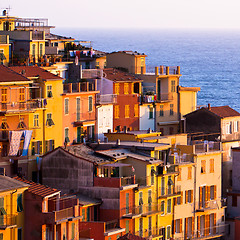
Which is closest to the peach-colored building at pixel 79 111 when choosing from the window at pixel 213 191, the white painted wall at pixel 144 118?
the white painted wall at pixel 144 118

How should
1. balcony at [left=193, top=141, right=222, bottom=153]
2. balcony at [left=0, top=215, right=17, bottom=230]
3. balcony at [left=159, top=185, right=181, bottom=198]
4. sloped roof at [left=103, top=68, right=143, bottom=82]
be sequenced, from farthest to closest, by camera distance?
sloped roof at [left=103, top=68, right=143, bottom=82], balcony at [left=193, top=141, right=222, bottom=153], balcony at [left=159, top=185, right=181, bottom=198], balcony at [left=0, top=215, right=17, bottom=230]

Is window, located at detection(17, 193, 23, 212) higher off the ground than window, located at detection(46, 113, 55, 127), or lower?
lower

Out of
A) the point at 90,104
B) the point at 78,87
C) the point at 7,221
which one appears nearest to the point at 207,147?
the point at 90,104

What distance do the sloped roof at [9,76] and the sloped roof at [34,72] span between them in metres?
1.01

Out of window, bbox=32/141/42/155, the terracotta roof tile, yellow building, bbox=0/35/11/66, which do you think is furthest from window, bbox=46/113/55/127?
the terracotta roof tile

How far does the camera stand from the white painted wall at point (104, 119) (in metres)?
78.3

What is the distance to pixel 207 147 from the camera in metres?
76.8

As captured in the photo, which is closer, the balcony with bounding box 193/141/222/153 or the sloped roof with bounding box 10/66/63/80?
the sloped roof with bounding box 10/66/63/80

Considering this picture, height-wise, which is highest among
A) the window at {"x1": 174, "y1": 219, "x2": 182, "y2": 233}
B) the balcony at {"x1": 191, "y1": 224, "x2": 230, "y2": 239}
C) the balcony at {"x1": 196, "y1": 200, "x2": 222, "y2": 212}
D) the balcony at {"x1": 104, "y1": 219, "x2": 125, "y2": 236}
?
the balcony at {"x1": 104, "y1": 219, "x2": 125, "y2": 236}

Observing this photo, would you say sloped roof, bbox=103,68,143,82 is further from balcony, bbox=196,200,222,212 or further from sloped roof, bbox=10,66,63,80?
balcony, bbox=196,200,222,212

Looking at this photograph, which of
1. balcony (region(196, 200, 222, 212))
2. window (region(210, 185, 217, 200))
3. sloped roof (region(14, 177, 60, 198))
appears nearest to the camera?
sloped roof (region(14, 177, 60, 198))

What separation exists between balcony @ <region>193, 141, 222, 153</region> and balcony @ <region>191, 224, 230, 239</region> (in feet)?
14.5

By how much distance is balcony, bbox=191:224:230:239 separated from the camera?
7525cm

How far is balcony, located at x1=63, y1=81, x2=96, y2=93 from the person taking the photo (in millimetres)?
75375
